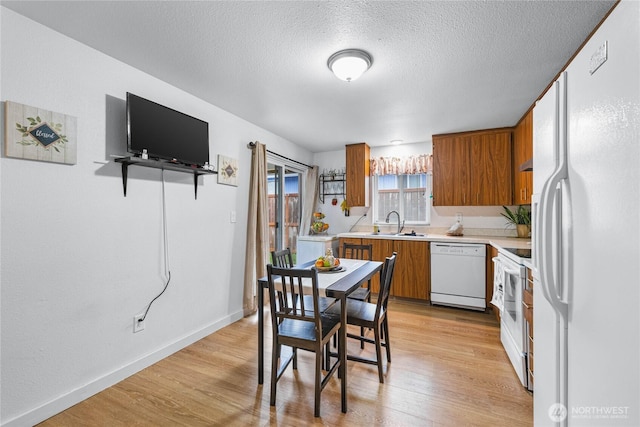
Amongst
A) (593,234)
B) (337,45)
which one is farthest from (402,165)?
(593,234)

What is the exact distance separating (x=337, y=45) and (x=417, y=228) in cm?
327

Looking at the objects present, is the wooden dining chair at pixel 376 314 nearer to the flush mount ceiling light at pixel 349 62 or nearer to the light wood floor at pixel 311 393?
the light wood floor at pixel 311 393

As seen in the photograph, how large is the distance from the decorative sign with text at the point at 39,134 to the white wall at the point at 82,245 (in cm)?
5

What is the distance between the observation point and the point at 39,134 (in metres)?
1.71

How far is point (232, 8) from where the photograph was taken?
160cm

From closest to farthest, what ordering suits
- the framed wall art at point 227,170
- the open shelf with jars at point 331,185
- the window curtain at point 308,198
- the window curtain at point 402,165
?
the framed wall art at point 227,170 < the window curtain at point 402,165 < the window curtain at point 308,198 < the open shelf with jars at point 331,185

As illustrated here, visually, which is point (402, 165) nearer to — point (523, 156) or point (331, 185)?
point (331, 185)

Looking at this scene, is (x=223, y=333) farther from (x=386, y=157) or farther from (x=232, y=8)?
(x=386, y=157)

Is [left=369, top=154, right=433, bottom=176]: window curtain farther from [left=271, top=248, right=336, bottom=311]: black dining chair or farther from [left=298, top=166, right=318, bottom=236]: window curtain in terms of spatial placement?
[left=271, top=248, right=336, bottom=311]: black dining chair

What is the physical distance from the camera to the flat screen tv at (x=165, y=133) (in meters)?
2.10

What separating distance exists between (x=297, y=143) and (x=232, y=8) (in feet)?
9.85

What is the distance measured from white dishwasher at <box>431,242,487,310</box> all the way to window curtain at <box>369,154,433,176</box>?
127 centimetres

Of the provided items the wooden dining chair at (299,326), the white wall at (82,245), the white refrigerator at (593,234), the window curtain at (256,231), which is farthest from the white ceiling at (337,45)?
the wooden dining chair at (299,326)

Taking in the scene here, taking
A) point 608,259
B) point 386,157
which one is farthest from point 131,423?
point 386,157
